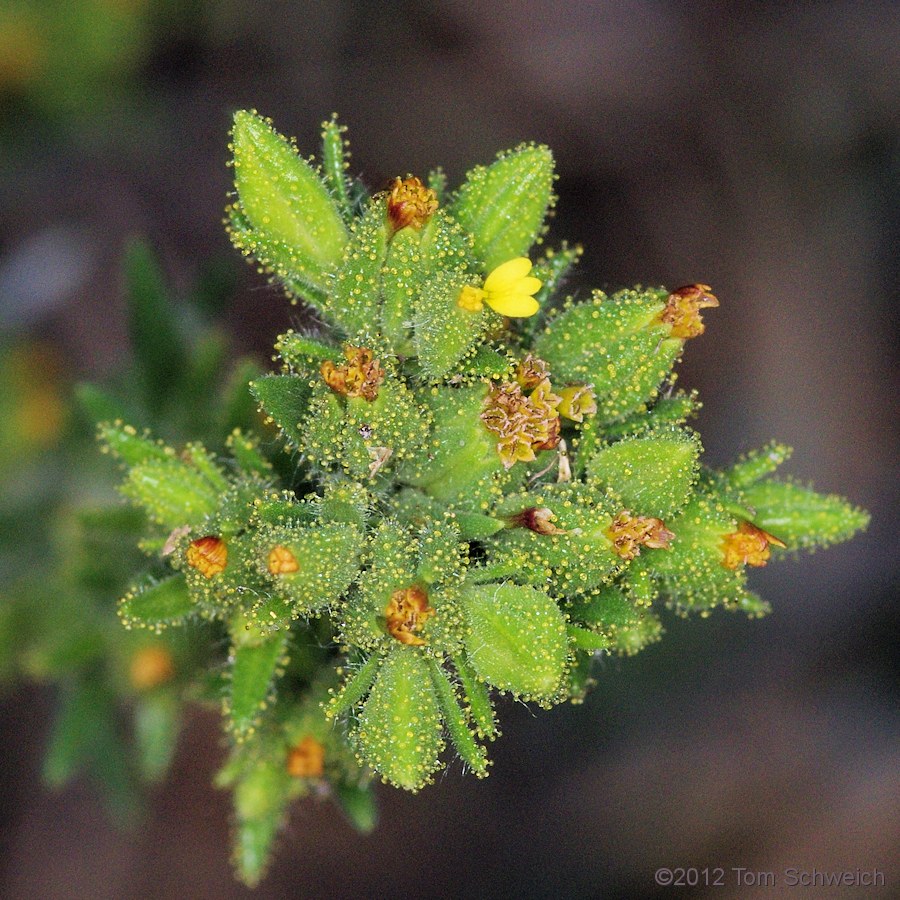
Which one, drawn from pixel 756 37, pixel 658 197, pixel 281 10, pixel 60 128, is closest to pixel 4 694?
pixel 60 128

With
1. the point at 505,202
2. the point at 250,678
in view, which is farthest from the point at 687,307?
the point at 250,678

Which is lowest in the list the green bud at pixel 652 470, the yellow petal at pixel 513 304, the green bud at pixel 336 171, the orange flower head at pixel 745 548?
the orange flower head at pixel 745 548

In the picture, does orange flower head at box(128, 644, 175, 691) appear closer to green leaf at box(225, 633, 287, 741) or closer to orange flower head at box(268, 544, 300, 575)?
green leaf at box(225, 633, 287, 741)

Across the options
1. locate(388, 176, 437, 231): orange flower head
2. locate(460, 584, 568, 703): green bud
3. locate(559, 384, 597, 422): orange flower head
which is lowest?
locate(460, 584, 568, 703): green bud

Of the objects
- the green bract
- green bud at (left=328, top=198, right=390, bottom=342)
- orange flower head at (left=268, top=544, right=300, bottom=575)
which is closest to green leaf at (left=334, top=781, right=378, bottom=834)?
the green bract

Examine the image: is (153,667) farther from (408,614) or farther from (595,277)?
(595,277)

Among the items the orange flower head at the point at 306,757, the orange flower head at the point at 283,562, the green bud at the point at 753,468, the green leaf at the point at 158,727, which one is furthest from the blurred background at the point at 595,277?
the orange flower head at the point at 283,562

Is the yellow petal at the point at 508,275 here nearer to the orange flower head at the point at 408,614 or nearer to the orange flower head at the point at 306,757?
the orange flower head at the point at 408,614

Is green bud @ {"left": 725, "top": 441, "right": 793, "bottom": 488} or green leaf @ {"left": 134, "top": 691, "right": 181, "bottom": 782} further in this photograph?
green leaf @ {"left": 134, "top": 691, "right": 181, "bottom": 782}
